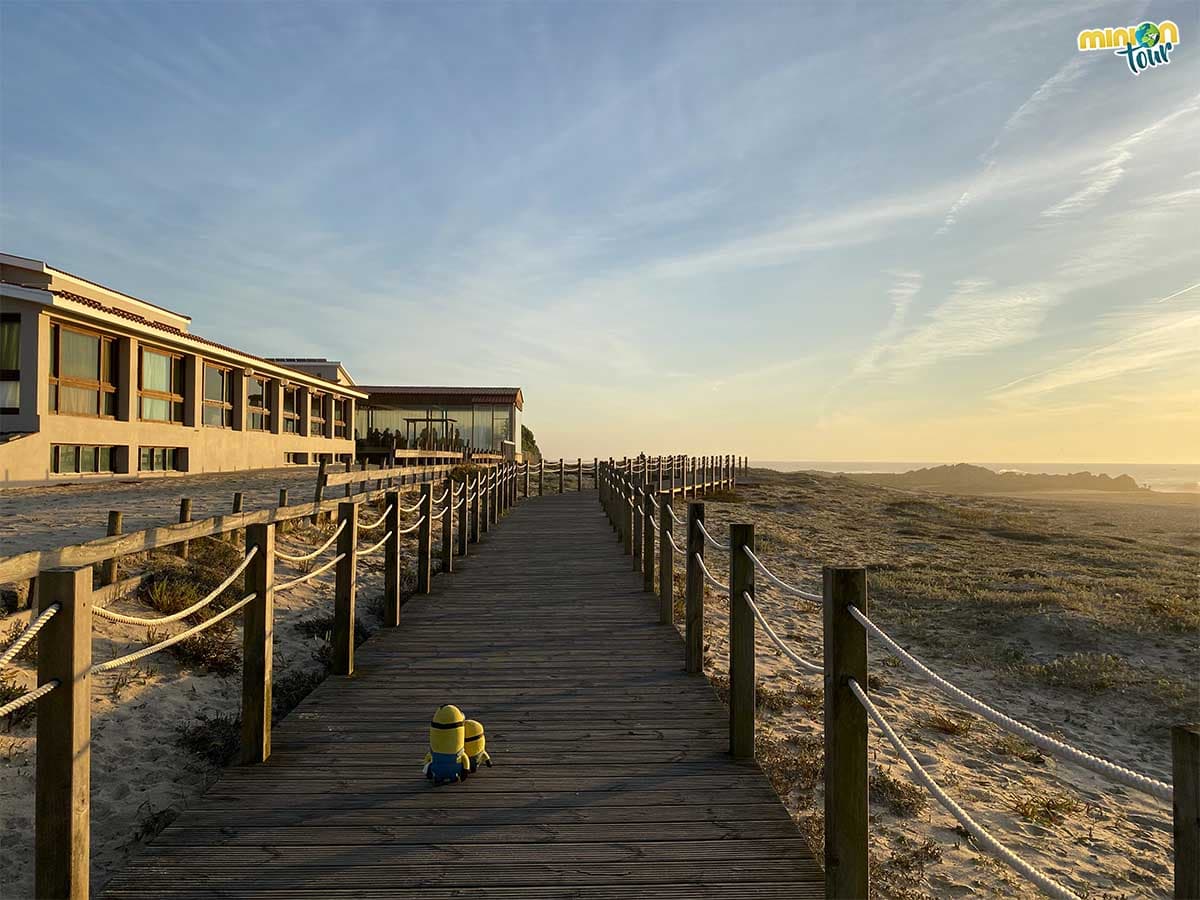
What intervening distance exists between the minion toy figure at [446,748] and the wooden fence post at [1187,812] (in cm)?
328

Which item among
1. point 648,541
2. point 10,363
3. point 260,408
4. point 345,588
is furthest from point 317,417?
point 345,588

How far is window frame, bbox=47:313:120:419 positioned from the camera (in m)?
16.8

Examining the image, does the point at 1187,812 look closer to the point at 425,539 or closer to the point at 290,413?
the point at 425,539

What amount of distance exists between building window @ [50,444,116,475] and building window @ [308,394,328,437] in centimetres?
1283

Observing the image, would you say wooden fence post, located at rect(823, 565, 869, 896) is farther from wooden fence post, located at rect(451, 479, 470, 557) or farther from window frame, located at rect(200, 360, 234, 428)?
window frame, located at rect(200, 360, 234, 428)

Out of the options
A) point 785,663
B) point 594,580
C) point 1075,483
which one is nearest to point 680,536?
point 594,580

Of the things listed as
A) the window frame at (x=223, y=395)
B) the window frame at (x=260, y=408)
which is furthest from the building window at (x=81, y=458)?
the window frame at (x=260, y=408)

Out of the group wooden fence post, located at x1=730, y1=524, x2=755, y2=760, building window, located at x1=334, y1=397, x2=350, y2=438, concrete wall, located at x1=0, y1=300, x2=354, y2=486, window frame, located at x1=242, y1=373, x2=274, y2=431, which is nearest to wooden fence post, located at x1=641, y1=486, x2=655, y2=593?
wooden fence post, located at x1=730, y1=524, x2=755, y2=760

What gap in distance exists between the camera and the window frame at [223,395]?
895 inches

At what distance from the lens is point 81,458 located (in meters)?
17.7

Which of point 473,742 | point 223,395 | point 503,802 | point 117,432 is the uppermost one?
point 223,395

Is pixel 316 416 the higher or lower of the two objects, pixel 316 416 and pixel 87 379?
the higher

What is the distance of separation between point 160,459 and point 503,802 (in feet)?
69.2

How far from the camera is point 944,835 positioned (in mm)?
4727
